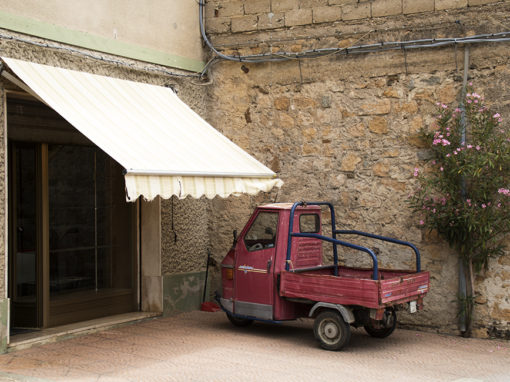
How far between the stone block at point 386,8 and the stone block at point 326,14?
483 mm

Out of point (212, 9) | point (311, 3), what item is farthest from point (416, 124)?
point (212, 9)

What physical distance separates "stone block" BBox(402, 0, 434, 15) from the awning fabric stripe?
2753 mm

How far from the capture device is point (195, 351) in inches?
286

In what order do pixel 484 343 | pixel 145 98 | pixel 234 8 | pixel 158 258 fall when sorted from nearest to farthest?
pixel 484 343
pixel 145 98
pixel 158 258
pixel 234 8

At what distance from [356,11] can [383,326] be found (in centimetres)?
407

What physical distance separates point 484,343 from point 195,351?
3.33 metres

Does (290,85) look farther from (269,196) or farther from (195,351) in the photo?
(195,351)

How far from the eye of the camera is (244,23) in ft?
32.2

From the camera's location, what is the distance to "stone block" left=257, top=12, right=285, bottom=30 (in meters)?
9.55

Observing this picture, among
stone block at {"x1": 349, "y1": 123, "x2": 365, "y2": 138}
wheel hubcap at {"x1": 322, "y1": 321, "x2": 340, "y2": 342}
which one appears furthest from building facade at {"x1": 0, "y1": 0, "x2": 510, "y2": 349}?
wheel hubcap at {"x1": 322, "y1": 321, "x2": 340, "y2": 342}

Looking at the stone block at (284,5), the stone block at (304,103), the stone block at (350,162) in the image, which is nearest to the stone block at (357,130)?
the stone block at (350,162)

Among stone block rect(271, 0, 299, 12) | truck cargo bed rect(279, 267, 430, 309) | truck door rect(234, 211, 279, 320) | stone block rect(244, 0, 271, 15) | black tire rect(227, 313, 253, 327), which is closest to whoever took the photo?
truck cargo bed rect(279, 267, 430, 309)

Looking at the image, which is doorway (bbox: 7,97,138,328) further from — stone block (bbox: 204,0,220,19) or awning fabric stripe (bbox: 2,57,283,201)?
stone block (bbox: 204,0,220,19)

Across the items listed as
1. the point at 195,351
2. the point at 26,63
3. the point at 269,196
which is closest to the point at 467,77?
the point at 269,196
